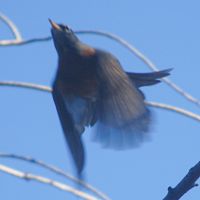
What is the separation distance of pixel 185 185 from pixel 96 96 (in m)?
0.84

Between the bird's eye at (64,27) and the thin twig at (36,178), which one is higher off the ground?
the bird's eye at (64,27)

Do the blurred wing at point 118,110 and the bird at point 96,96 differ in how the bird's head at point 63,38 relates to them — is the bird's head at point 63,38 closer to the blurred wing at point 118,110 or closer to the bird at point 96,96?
the bird at point 96,96

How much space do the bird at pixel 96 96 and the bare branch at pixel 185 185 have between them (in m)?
0.34

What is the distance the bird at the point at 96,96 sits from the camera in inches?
92.5

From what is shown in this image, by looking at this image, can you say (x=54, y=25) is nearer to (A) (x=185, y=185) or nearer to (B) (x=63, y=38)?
(B) (x=63, y=38)

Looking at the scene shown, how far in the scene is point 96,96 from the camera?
2.68 metres

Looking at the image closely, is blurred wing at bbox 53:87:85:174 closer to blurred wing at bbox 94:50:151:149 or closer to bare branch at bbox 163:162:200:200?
blurred wing at bbox 94:50:151:149

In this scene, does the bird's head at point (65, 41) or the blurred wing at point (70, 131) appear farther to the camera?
the bird's head at point (65, 41)

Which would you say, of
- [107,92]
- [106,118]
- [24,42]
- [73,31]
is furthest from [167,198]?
[24,42]

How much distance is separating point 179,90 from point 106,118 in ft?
3.95

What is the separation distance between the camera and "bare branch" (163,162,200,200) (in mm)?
1887

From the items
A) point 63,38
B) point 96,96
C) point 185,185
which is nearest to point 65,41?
point 63,38

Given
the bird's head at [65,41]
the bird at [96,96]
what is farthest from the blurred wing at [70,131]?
the bird's head at [65,41]

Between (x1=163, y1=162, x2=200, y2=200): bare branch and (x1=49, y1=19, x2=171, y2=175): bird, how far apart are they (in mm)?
345
